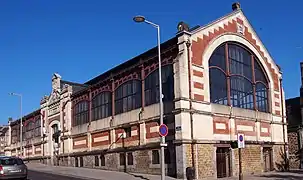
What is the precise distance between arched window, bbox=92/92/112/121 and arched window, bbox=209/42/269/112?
11.1m

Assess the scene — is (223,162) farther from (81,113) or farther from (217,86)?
(81,113)

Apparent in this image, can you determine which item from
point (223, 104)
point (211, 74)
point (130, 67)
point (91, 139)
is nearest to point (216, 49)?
point (211, 74)

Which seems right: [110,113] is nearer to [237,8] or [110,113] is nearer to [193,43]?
[193,43]

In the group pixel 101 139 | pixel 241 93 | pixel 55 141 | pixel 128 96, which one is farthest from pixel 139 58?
pixel 55 141

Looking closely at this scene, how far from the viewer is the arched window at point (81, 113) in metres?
41.1

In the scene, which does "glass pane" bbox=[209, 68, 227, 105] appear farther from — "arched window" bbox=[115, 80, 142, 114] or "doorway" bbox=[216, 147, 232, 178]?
"arched window" bbox=[115, 80, 142, 114]

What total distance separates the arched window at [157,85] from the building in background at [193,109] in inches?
3.0

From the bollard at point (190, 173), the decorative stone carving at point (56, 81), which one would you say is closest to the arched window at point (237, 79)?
the bollard at point (190, 173)

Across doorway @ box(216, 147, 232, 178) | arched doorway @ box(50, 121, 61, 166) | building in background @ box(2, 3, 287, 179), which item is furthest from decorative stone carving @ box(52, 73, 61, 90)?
doorway @ box(216, 147, 232, 178)

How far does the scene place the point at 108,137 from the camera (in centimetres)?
3616

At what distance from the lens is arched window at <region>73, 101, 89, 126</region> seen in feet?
135

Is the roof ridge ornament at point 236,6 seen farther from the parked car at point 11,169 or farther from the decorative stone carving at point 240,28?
the parked car at point 11,169

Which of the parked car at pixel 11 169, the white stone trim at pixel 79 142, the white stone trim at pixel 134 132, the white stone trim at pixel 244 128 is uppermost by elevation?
the white stone trim at pixel 244 128

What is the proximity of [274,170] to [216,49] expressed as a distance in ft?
44.0
